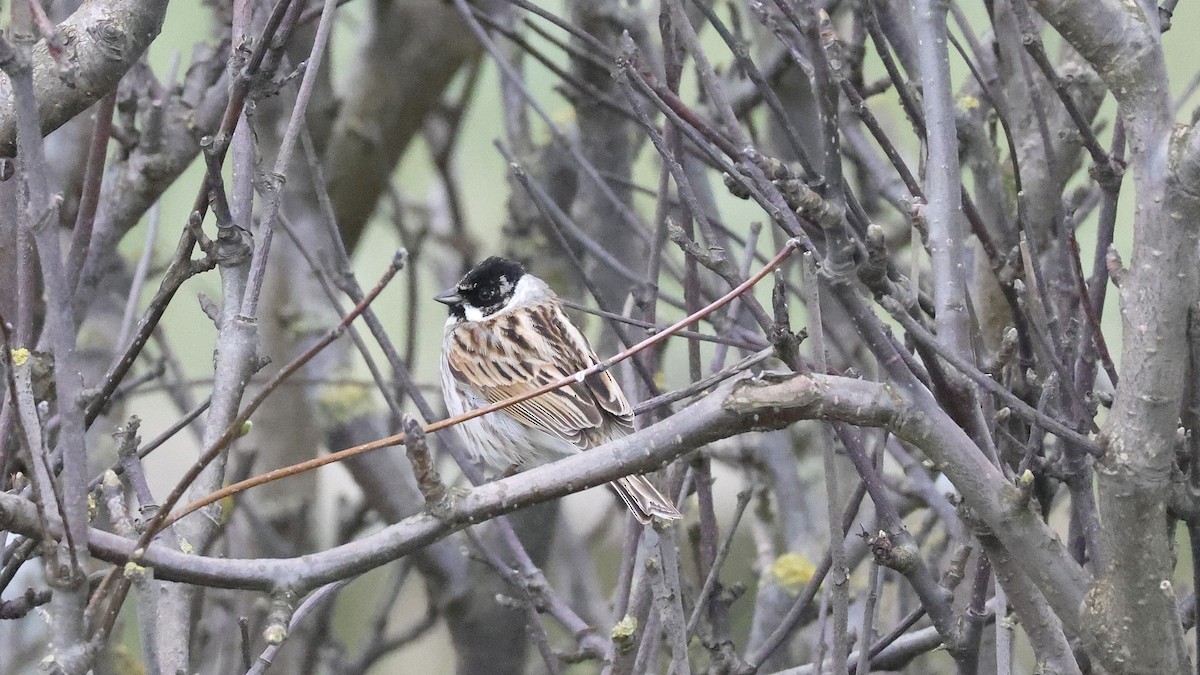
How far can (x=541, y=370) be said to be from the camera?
12.7ft

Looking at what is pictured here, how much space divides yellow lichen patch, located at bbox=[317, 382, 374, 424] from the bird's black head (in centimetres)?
43

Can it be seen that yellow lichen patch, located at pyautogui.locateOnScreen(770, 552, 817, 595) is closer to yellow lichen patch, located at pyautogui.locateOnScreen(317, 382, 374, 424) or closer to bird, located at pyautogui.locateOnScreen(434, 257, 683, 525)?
bird, located at pyautogui.locateOnScreen(434, 257, 683, 525)

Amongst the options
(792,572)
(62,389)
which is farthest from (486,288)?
(62,389)

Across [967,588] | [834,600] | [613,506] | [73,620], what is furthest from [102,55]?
[613,506]

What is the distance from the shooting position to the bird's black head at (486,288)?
396 centimetres

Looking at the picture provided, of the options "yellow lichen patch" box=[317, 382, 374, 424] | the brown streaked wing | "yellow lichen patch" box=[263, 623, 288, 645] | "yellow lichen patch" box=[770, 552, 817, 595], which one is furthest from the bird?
"yellow lichen patch" box=[263, 623, 288, 645]

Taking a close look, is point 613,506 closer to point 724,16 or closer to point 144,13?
point 724,16

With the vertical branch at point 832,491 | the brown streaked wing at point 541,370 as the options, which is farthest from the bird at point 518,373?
the vertical branch at point 832,491

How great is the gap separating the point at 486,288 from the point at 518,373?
13.0 inches

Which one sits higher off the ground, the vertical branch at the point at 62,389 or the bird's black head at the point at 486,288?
the bird's black head at the point at 486,288

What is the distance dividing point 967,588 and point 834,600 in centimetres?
123

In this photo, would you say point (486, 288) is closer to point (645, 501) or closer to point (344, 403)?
point (344, 403)

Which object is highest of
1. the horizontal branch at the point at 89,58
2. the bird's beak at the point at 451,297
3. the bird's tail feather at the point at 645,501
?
the bird's beak at the point at 451,297

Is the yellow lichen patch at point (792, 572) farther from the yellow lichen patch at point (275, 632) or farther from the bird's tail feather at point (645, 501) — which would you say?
the yellow lichen patch at point (275, 632)
